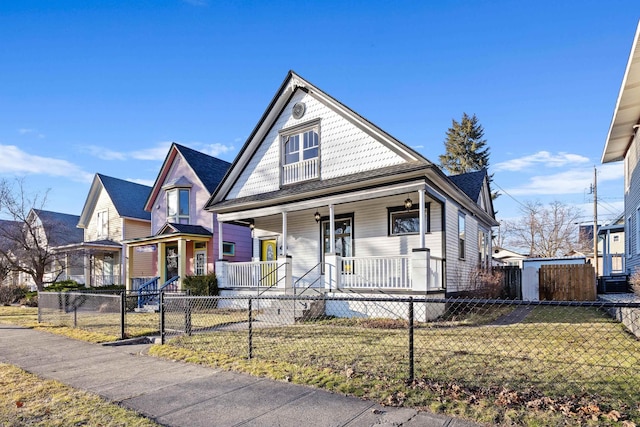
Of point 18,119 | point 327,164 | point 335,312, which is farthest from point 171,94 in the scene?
point 335,312

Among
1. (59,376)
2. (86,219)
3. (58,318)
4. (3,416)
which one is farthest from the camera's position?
(86,219)

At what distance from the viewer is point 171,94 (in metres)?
16.1

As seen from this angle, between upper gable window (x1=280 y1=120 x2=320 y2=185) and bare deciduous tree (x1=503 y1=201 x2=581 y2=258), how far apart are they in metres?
36.6

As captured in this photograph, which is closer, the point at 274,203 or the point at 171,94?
the point at 274,203

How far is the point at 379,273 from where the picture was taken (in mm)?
11445

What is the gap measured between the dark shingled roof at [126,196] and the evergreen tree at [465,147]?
3194 cm

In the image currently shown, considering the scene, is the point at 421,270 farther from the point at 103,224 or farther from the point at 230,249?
the point at 103,224

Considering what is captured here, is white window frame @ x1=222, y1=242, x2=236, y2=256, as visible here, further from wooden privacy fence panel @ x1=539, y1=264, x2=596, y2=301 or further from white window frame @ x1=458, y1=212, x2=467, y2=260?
wooden privacy fence panel @ x1=539, y1=264, x2=596, y2=301

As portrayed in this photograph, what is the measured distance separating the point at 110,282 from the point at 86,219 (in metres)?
5.31

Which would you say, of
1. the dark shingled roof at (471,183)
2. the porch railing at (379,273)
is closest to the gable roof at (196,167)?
the porch railing at (379,273)

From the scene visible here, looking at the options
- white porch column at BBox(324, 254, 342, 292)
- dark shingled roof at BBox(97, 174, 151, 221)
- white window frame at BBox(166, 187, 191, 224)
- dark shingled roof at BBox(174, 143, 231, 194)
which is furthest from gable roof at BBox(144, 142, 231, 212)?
white porch column at BBox(324, 254, 342, 292)

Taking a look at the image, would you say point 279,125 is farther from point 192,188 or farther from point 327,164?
point 192,188

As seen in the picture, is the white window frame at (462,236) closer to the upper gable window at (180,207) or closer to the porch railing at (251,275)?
the porch railing at (251,275)

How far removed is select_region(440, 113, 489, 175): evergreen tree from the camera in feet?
141
